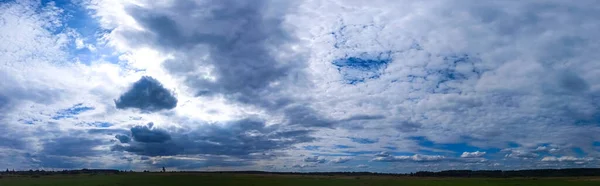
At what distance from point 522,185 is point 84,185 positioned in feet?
371

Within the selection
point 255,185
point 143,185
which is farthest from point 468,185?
point 143,185

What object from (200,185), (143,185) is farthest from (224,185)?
(143,185)

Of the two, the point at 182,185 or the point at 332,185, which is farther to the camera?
the point at 332,185

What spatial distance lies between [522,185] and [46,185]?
12380 centimetres

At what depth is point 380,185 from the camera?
339ft

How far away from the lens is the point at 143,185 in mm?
91750

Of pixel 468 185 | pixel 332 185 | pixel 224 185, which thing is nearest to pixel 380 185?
pixel 332 185

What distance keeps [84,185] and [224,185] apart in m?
31.4

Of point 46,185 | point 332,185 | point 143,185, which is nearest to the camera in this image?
point 143,185

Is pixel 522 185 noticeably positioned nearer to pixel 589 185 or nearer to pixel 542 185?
pixel 542 185

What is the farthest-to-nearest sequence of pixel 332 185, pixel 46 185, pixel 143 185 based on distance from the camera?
1. pixel 332 185
2. pixel 46 185
3. pixel 143 185

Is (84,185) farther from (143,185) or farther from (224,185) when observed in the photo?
(224,185)

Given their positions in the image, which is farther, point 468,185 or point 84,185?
point 468,185

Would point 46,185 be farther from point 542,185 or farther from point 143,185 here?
point 542,185
